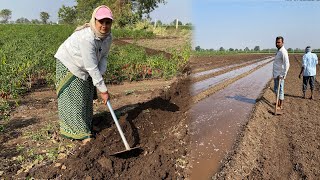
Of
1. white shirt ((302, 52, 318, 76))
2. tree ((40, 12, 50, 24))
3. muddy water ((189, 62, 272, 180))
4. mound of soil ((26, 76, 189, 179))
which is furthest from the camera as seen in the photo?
tree ((40, 12, 50, 24))

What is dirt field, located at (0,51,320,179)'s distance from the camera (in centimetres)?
378

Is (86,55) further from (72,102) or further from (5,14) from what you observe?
(5,14)

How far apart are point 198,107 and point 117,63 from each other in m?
2.90

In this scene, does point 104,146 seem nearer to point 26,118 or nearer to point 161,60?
point 26,118

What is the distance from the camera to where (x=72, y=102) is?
4.44 meters

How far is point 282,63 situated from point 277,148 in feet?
9.40

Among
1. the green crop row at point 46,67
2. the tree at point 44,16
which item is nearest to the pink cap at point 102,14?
the green crop row at point 46,67

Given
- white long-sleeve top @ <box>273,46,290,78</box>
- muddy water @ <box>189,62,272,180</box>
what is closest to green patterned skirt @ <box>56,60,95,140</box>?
muddy water @ <box>189,62,272,180</box>

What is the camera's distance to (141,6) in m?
35.6

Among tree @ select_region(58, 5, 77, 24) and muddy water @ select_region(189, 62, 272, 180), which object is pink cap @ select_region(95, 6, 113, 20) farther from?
tree @ select_region(58, 5, 77, 24)

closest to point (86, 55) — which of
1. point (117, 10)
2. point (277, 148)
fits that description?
point (277, 148)

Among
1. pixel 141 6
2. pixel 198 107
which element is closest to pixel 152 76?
pixel 198 107

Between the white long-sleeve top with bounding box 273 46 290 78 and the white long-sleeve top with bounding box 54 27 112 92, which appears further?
the white long-sleeve top with bounding box 273 46 290 78

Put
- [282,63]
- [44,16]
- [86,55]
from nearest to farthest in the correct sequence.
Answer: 1. [86,55]
2. [282,63]
3. [44,16]
